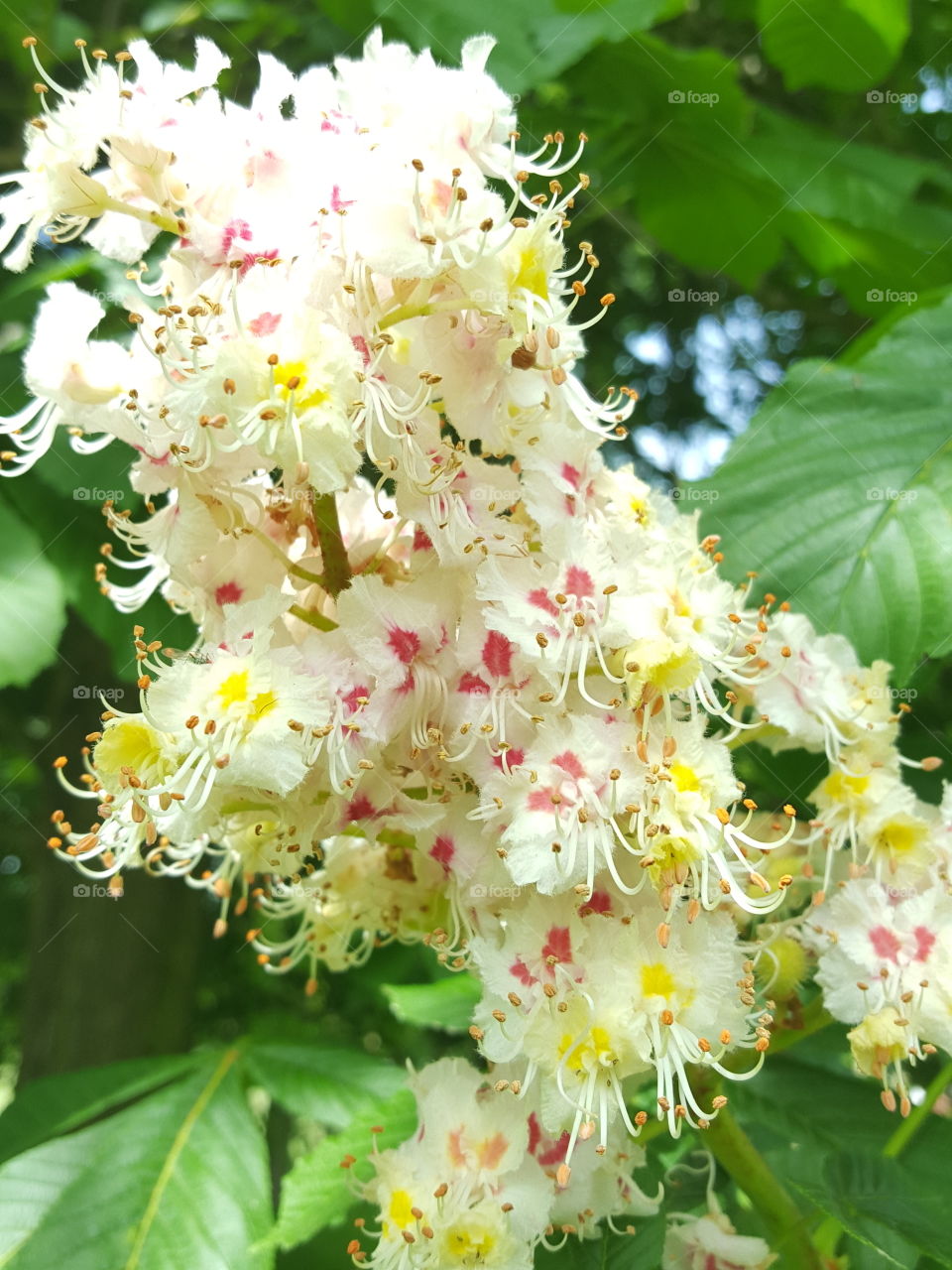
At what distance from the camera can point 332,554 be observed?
1240 mm

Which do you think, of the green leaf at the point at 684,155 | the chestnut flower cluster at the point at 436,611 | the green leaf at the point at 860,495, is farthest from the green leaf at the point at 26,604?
the green leaf at the point at 684,155

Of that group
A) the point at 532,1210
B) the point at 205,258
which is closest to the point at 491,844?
the point at 532,1210

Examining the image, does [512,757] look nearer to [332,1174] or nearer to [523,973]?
[523,973]

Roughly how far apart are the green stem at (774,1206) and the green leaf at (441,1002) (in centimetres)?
56

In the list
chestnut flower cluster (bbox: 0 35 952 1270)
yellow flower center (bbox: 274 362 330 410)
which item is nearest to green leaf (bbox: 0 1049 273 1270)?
chestnut flower cluster (bbox: 0 35 952 1270)

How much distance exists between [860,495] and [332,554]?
78cm

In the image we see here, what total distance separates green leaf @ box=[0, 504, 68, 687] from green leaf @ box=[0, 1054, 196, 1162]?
695mm

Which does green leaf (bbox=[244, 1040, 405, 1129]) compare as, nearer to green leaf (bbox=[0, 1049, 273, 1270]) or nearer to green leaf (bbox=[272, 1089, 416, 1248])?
green leaf (bbox=[0, 1049, 273, 1270])

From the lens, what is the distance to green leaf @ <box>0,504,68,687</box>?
5.97 feet

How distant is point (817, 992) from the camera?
1532 mm

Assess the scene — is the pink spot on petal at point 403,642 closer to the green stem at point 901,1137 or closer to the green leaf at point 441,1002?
the green leaf at point 441,1002

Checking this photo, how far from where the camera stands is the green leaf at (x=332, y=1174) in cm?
147

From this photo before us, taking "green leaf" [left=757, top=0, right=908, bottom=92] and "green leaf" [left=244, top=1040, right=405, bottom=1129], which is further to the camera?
"green leaf" [left=757, top=0, right=908, bottom=92]

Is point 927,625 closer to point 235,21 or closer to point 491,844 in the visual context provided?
point 491,844
